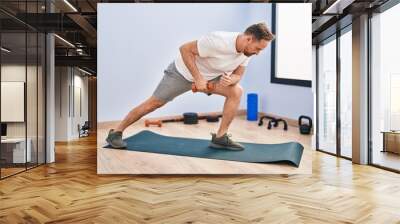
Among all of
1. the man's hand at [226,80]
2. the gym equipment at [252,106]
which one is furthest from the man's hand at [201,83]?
the gym equipment at [252,106]

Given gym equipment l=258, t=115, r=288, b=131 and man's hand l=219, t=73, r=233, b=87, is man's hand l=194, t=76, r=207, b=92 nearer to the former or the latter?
man's hand l=219, t=73, r=233, b=87

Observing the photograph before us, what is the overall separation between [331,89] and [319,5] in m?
2.62

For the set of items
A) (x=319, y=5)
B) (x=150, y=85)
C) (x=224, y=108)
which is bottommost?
(x=224, y=108)

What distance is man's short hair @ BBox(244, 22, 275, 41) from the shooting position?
17.5 ft

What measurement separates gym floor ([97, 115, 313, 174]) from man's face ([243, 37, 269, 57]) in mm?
924

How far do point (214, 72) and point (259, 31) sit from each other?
0.86m

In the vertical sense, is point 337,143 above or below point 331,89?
below

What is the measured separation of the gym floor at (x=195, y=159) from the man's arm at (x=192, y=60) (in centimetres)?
56

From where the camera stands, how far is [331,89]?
332 inches

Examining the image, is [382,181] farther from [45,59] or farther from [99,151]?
[45,59]

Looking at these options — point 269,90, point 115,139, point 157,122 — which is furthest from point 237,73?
point 115,139

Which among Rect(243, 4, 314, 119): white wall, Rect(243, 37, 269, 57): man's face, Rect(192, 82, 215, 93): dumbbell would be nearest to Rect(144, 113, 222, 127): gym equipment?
Rect(192, 82, 215, 93): dumbbell

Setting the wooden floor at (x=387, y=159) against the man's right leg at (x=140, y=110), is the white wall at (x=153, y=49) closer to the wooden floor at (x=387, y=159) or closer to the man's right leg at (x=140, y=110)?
the man's right leg at (x=140, y=110)

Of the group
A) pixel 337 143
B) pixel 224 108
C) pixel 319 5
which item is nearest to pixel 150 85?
pixel 224 108
